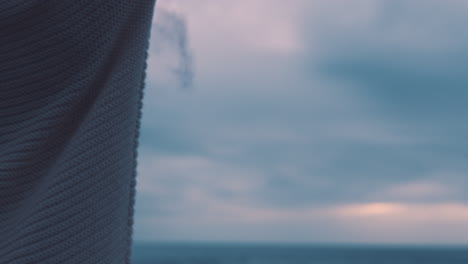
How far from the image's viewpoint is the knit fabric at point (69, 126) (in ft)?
2.12

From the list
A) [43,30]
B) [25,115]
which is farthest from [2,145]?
[43,30]

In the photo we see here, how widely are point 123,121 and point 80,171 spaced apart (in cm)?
8

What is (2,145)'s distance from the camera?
2.29 feet

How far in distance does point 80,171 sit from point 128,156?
58 mm

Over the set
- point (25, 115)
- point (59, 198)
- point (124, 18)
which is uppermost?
point (124, 18)

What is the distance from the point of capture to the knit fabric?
645mm

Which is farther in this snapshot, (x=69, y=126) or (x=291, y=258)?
(x=291, y=258)

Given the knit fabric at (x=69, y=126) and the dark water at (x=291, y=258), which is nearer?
the knit fabric at (x=69, y=126)

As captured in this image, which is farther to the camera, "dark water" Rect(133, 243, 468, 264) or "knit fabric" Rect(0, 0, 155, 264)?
"dark water" Rect(133, 243, 468, 264)

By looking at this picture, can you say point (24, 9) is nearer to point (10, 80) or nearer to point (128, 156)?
point (10, 80)

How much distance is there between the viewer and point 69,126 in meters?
0.69

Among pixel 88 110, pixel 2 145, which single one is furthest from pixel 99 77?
pixel 2 145

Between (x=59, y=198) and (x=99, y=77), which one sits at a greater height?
(x=99, y=77)

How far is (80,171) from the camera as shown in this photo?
655 millimetres
